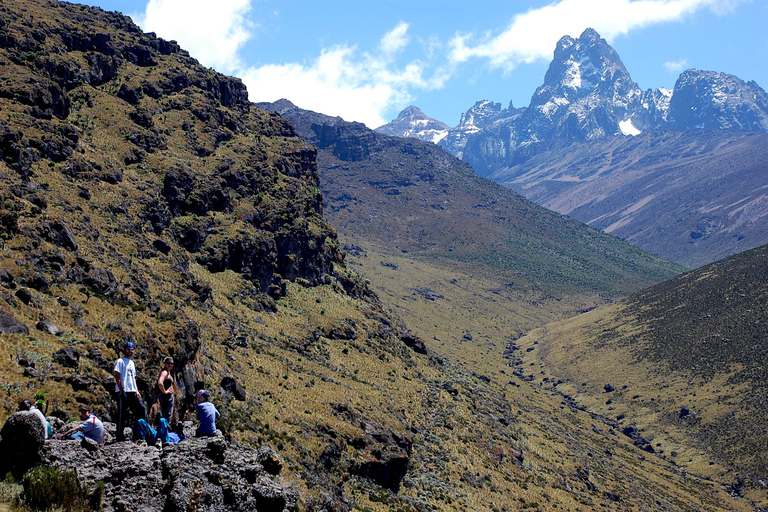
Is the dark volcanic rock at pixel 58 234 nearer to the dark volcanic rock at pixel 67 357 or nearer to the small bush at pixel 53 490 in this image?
the dark volcanic rock at pixel 67 357

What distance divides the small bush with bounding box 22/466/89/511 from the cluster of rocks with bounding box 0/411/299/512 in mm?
306

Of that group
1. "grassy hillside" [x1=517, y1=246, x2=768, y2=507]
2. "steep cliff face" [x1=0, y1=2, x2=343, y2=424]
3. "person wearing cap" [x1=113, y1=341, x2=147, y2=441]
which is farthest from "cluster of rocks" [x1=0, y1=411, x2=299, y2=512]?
"grassy hillside" [x1=517, y1=246, x2=768, y2=507]

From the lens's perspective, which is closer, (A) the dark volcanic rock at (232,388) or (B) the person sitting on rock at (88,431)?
(B) the person sitting on rock at (88,431)

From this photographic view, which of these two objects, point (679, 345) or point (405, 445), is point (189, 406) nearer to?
point (405, 445)

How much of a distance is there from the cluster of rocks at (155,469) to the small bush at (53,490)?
31 cm

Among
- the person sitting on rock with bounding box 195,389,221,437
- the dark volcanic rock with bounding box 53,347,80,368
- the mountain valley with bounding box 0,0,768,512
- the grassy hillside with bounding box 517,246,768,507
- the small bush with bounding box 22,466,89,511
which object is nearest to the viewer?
the small bush with bounding box 22,466,89,511

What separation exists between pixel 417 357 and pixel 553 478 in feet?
77.6

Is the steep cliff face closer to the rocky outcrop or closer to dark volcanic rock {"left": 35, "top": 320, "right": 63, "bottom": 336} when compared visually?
dark volcanic rock {"left": 35, "top": 320, "right": 63, "bottom": 336}

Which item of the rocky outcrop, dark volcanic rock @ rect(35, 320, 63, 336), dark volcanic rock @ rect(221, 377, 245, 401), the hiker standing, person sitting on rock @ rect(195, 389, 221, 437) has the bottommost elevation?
dark volcanic rock @ rect(221, 377, 245, 401)

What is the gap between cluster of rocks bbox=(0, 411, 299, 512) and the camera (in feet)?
46.5

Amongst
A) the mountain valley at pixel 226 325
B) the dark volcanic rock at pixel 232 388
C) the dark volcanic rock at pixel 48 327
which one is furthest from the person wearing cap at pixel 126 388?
the dark volcanic rock at pixel 232 388

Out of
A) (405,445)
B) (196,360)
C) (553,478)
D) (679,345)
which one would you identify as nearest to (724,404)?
(679,345)

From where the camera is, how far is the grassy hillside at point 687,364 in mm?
107438

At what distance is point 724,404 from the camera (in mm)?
116562
